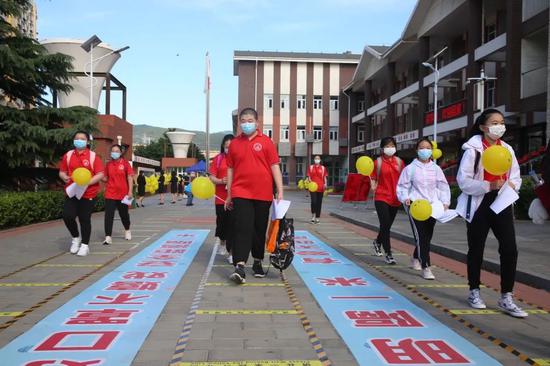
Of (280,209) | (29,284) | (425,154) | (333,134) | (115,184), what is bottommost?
(29,284)

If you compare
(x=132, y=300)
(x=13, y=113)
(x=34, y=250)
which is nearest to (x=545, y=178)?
(x=132, y=300)

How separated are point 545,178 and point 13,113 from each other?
604 inches

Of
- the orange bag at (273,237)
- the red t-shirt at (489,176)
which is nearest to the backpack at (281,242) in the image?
the orange bag at (273,237)

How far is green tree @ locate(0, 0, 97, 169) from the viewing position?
1528 cm

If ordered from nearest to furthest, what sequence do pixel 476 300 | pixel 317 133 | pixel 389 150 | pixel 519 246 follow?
pixel 476 300 < pixel 389 150 < pixel 519 246 < pixel 317 133

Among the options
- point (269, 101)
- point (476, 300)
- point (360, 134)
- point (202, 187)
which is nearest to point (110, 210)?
point (202, 187)

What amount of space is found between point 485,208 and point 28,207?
1220cm

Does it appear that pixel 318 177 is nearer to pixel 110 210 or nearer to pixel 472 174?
pixel 110 210

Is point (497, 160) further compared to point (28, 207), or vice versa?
point (28, 207)

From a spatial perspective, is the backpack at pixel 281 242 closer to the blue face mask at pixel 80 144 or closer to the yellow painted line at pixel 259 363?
the yellow painted line at pixel 259 363

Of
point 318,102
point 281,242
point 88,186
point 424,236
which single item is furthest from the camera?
point 318,102

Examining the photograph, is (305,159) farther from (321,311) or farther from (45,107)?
(321,311)

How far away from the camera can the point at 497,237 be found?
5117mm

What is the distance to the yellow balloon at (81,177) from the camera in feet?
26.6
